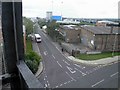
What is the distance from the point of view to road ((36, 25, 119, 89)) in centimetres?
1196

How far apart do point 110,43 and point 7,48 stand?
72.8ft

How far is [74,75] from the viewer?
13.8m

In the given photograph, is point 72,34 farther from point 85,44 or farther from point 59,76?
point 59,76

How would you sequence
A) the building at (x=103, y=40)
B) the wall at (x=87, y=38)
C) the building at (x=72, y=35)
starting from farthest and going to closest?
the building at (x=72, y=35) → the wall at (x=87, y=38) → the building at (x=103, y=40)

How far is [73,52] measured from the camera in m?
19.5

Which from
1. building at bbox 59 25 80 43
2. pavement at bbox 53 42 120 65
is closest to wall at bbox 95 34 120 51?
pavement at bbox 53 42 120 65

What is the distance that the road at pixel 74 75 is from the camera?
12.0 meters

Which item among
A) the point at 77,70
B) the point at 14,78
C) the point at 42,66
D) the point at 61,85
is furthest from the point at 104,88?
the point at 14,78

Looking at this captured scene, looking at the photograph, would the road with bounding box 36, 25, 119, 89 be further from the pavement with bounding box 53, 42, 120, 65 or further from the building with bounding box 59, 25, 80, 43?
the building with bounding box 59, 25, 80, 43

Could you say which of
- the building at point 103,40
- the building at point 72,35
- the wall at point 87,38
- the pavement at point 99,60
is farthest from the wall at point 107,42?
the building at point 72,35

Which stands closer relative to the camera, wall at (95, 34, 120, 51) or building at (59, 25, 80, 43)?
wall at (95, 34, 120, 51)

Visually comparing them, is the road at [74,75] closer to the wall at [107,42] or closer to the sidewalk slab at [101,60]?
the sidewalk slab at [101,60]

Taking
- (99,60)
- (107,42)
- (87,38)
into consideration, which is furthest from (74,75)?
(87,38)

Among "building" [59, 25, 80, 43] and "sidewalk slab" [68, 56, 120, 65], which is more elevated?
"building" [59, 25, 80, 43]
